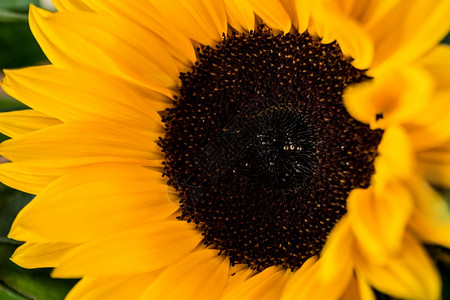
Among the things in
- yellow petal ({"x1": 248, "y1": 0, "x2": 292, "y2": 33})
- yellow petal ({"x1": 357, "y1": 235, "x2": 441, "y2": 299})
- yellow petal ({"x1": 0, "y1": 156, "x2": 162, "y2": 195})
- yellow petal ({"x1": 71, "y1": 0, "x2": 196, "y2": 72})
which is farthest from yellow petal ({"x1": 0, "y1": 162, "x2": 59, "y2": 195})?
yellow petal ({"x1": 357, "y1": 235, "x2": 441, "y2": 299})

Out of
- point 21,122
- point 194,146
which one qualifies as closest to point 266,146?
point 194,146

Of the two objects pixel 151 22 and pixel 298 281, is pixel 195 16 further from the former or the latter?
pixel 298 281

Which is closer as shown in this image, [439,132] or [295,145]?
[439,132]

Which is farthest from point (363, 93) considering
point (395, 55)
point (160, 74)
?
point (160, 74)

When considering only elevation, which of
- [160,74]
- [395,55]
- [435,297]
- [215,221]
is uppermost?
[160,74]

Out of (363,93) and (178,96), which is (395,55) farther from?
(178,96)

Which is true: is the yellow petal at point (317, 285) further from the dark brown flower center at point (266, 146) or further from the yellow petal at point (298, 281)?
the dark brown flower center at point (266, 146)

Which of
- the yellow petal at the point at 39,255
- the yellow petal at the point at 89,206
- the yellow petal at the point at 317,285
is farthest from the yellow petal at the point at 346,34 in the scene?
the yellow petal at the point at 39,255
